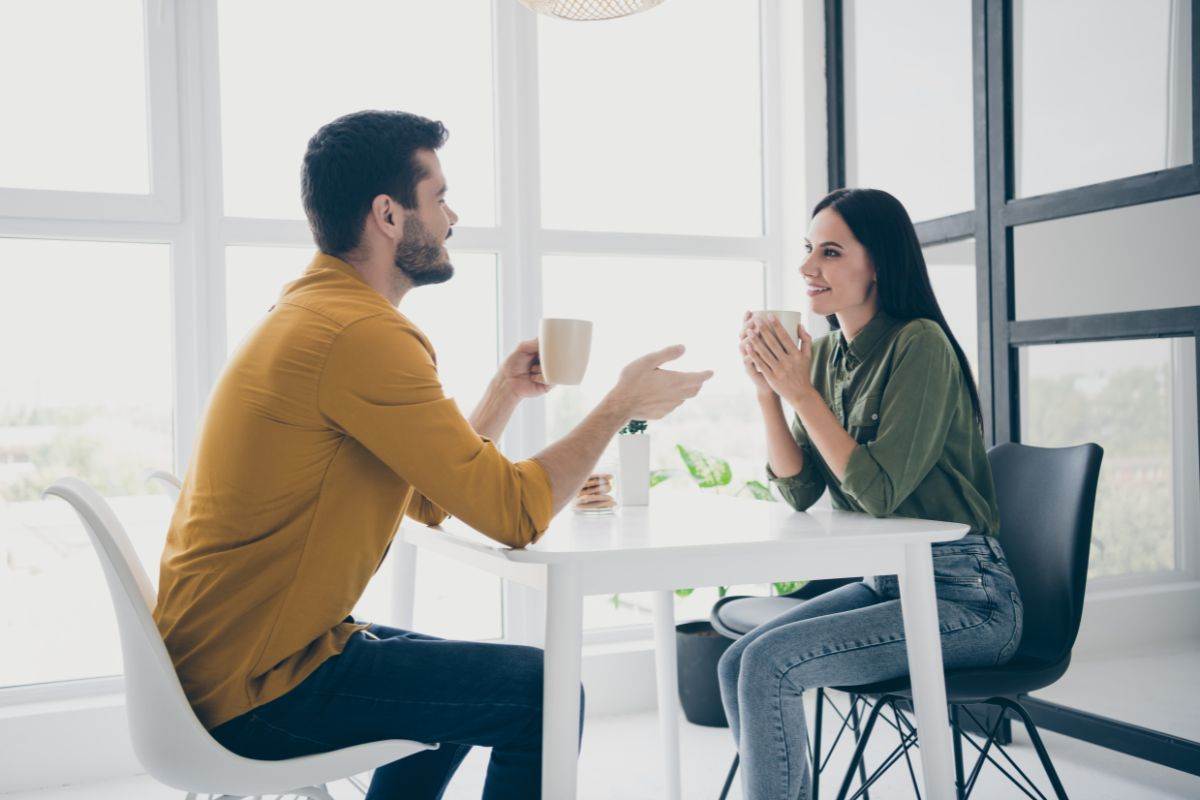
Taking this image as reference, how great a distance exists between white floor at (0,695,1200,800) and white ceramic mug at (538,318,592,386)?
1.26 metres

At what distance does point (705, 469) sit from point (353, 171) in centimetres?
188

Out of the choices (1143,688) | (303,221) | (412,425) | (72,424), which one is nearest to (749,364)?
(412,425)

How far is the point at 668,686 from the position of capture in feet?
7.41

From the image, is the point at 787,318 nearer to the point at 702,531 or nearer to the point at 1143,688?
the point at 702,531

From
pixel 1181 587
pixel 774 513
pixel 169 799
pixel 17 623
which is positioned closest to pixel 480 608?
pixel 169 799

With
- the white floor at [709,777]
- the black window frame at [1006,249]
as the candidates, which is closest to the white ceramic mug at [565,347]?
the white floor at [709,777]

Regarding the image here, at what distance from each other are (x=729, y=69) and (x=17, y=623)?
2.71 metres

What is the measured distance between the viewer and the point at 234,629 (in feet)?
4.37

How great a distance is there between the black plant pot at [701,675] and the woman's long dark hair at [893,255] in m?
1.33

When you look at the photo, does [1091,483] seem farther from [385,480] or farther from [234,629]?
[234,629]

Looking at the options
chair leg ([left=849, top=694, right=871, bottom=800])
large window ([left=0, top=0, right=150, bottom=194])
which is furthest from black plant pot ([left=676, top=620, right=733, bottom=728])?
large window ([left=0, top=0, right=150, bottom=194])

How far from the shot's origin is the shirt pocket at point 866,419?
1.83 metres

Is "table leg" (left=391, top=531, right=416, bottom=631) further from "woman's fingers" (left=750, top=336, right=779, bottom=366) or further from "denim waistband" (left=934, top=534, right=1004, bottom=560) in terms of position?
"denim waistband" (left=934, top=534, right=1004, bottom=560)

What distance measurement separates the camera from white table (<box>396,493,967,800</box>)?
4.45 ft
